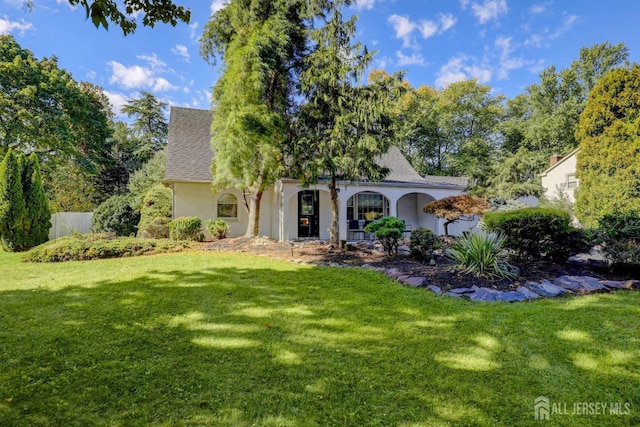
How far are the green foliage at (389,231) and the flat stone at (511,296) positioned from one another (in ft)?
10.8

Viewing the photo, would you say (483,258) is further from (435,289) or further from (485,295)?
(435,289)

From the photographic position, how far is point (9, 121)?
52.2ft

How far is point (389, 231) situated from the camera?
318 inches

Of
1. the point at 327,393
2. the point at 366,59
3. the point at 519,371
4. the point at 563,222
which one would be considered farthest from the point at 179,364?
the point at 366,59

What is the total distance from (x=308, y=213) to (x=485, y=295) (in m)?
9.81

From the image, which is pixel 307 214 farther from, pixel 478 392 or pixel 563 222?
pixel 478 392

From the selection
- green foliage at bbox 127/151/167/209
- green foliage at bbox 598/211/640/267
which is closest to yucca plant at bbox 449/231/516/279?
green foliage at bbox 598/211/640/267

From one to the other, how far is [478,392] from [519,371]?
63cm

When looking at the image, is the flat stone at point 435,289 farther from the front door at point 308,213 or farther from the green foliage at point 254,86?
the front door at point 308,213

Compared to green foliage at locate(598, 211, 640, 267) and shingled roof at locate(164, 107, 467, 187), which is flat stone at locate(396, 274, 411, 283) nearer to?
green foliage at locate(598, 211, 640, 267)

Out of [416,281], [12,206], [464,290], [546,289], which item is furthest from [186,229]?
[546,289]

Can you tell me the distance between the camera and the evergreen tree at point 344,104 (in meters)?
8.66

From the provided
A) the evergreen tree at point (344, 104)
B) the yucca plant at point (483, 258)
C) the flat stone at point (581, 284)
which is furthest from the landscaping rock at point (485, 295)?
the evergreen tree at point (344, 104)

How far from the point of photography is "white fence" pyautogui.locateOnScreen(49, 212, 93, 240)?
14367 mm
